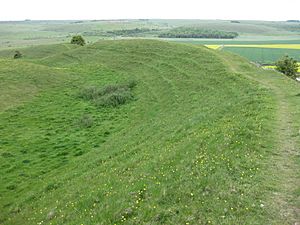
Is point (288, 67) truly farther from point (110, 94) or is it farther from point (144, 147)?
point (144, 147)

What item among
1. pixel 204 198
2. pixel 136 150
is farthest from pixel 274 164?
pixel 136 150

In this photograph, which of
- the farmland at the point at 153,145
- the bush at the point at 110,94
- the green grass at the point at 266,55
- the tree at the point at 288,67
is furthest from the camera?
the green grass at the point at 266,55

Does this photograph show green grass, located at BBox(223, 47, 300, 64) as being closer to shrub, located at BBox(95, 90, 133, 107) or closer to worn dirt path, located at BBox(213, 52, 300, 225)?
shrub, located at BBox(95, 90, 133, 107)

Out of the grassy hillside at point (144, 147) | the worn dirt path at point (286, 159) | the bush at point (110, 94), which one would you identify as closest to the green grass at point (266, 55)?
the grassy hillside at point (144, 147)

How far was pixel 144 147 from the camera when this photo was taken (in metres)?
24.6

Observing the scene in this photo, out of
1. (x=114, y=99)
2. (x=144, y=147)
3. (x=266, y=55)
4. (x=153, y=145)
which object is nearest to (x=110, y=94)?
(x=114, y=99)

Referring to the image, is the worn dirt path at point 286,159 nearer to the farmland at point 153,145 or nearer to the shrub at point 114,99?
the farmland at point 153,145

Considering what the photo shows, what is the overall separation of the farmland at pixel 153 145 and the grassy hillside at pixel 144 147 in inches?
3.4

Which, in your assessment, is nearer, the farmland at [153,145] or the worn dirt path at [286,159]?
the worn dirt path at [286,159]

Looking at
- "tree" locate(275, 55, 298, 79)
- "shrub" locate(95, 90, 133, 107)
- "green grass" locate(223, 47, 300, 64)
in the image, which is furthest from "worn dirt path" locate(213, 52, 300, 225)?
"green grass" locate(223, 47, 300, 64)

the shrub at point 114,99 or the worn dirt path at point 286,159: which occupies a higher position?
the worn dirt path at point 286,159

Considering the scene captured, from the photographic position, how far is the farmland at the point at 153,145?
13406 millimetres

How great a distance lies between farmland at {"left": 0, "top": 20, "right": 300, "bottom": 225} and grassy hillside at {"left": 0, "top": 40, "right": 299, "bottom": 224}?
0.09m

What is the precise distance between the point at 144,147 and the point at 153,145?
3.05 ft
